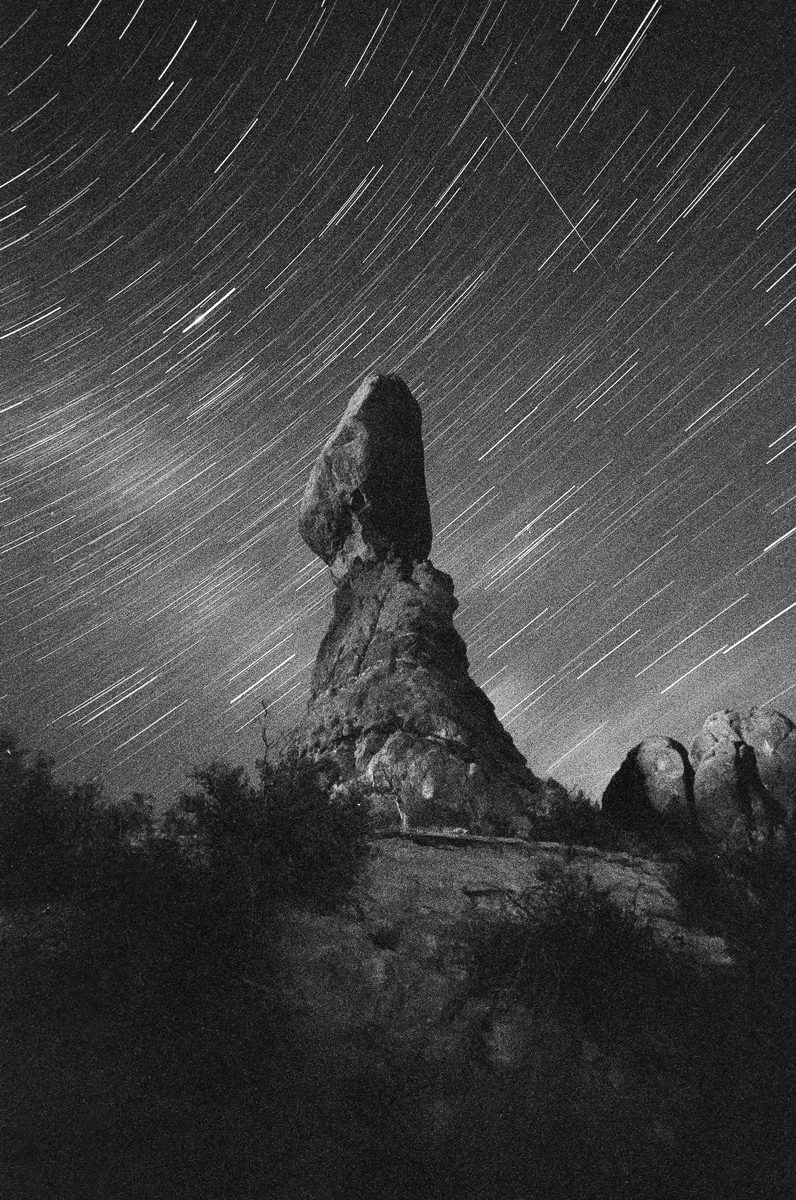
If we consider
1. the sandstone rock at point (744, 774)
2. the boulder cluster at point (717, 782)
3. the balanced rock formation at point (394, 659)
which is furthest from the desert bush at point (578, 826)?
the sandstone rock at point (744, 774)

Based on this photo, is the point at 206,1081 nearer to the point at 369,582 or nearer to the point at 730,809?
the point at 730,809

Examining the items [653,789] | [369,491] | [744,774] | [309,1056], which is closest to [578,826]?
[653,789]

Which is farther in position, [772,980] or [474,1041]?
[772,980]

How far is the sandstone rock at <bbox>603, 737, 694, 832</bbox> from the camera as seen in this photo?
16141 millimetres

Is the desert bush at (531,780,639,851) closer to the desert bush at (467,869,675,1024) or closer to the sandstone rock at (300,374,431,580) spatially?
the desert bush at (467,869,675,1024)

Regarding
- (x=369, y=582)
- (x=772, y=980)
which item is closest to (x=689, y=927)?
(x=772, y=980)

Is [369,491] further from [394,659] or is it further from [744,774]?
[744,774]

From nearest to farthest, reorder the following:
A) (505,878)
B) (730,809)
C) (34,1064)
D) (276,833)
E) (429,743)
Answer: (34,1064) < (276,833) < (505,878) < (730,809) < (429,743)

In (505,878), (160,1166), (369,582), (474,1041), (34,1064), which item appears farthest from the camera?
(369,582)

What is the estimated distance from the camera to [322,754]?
19.4 metres

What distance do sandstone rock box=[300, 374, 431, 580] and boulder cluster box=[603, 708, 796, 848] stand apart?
13.3 m

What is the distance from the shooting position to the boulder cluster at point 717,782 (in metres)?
15.5

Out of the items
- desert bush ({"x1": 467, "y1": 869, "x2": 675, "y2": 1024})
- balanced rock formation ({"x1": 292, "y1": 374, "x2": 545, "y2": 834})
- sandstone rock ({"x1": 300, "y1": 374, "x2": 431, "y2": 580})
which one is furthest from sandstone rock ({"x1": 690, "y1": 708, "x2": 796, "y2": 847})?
sandstone rock ({"x1": 300, "y1": 374, "x2": 431, "y2": 580})

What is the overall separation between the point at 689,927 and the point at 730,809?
7.44 metres
